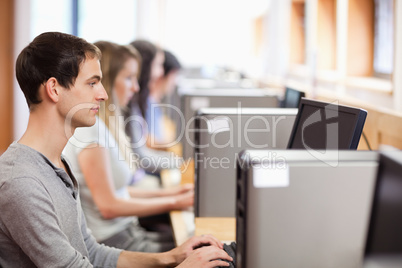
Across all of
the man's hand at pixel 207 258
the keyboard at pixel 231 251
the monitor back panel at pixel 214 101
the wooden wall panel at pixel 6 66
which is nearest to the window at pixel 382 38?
the monitor back panel at pixel 214 101

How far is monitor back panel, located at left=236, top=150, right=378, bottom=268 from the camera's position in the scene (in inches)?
36.2

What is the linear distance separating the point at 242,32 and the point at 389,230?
6970 mm

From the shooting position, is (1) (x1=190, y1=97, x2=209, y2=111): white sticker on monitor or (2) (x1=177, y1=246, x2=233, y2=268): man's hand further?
(1) (x1=190, y1=97, x2=209, y2=111): white sticker on monitor

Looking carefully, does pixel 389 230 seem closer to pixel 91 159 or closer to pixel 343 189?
pixel 343 189

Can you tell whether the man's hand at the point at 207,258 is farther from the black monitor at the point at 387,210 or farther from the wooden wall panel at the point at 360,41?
the wooden wall panel at the point at 360,41

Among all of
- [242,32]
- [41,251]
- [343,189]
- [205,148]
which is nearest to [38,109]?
[41,251]

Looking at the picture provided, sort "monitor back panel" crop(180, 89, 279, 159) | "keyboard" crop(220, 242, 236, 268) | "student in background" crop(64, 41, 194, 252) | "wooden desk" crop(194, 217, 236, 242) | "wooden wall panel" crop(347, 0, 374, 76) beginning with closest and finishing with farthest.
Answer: "keyboard" crop(220, 242, 236, 268) < "wooden desk" crop(194, 217, 236, 242) < "student in background" crop(64, 41, 194, 252) < "monitor back panel" crop(180, 89, 279, 159) < "wooden wall panel" crop(347, 0, 374, 76)

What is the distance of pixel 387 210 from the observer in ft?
2.76

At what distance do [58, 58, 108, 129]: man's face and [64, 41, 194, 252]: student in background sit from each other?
2.05 ft

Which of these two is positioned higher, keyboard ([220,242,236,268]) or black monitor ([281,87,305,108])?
black monitor ([281,87,305,108])

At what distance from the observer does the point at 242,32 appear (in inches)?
300

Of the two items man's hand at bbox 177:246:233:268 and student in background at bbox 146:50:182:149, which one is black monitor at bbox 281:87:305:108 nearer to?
man's hand at bbox 177:246:233:268

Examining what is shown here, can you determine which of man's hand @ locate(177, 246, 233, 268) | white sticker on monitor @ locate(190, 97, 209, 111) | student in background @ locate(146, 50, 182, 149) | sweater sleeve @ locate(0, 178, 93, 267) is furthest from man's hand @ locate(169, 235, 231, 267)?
student in background @ locate(146, 50, 182, 149)

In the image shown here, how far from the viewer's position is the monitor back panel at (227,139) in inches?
70.5
